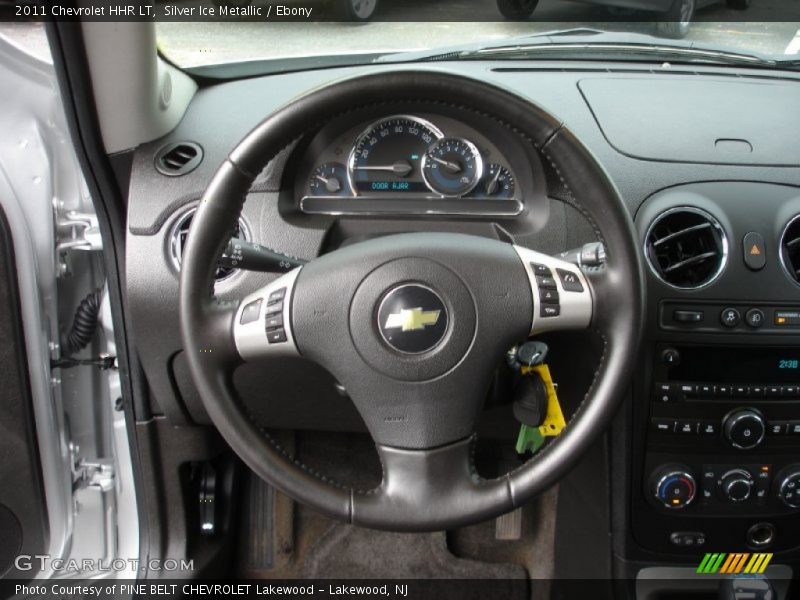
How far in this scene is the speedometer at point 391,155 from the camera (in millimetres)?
1438

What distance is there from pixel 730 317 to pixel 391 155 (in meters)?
0.70

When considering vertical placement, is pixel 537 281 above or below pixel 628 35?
below

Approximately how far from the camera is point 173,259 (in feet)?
4.67

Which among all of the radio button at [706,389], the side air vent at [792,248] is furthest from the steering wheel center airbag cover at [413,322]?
the side air vent at [792,248]

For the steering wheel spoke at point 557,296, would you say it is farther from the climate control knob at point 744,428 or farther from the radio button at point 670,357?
the climate control knob at point 744,428

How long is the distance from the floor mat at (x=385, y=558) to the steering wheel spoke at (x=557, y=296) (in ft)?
3.45

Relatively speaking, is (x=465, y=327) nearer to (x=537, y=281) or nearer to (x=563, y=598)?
(x=537, y=281)

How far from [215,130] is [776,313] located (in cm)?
112

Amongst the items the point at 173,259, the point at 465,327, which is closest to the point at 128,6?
the point at 173,259

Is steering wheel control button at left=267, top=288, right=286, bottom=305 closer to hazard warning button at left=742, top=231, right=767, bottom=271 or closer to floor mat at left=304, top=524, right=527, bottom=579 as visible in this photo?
hazard warning button at left=742, top=231, right=767, bottom=271

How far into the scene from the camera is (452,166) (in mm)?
1434

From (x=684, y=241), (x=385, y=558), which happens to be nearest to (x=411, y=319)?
(x=684, y=241)

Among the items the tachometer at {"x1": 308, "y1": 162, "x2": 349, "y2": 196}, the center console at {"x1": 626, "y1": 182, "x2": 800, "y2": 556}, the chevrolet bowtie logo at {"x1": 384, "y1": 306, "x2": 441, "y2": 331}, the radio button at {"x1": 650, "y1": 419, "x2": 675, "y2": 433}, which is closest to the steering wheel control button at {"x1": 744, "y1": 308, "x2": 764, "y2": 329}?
the center console at {"x1": 626, "y1": 182, "x2": 800, "y2": 556}

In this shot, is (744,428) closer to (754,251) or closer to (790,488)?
(790,488)
